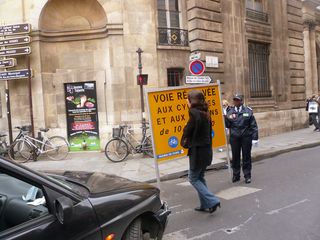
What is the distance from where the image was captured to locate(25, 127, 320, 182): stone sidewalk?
29.2 feet

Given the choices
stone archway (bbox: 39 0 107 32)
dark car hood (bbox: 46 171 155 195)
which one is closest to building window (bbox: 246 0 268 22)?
stone archway (bbox: 39 0 107 32)

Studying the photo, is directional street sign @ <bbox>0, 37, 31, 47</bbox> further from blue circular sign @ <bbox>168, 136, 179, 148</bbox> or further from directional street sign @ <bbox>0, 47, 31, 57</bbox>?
blue circular sign @ <bbox>168, 136, 179, 148</bbox>

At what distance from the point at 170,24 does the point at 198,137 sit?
892 centimetres

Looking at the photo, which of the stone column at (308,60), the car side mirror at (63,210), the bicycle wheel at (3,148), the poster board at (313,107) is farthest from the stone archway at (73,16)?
the stone column at (308,60)

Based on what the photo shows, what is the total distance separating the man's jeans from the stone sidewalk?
292 centimetres

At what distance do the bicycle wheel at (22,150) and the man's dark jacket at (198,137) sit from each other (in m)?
7.37

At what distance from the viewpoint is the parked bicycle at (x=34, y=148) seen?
11.3m

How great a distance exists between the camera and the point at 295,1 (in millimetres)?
18000

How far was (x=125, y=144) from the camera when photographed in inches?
432

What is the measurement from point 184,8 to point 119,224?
464 inches

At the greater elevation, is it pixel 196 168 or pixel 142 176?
pixel 196 168

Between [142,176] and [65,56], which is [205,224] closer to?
[142,176]

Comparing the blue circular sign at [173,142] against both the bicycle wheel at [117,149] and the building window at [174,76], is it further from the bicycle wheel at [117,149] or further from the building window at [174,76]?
the building window at [174,76]

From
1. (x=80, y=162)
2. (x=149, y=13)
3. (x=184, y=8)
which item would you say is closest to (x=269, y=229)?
(x=80, y=162)
